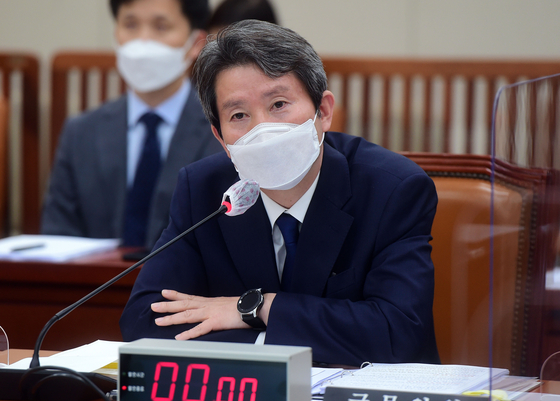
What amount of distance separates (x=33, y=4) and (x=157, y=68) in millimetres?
1686

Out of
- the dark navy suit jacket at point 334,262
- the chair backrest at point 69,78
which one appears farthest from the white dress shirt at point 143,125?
the dark navy suit jacket at point 334,262

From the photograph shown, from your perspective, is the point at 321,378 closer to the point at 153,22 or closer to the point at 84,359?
the point at 84,359

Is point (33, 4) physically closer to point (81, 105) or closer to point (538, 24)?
point (81, 105)

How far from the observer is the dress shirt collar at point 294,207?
4.42 ft

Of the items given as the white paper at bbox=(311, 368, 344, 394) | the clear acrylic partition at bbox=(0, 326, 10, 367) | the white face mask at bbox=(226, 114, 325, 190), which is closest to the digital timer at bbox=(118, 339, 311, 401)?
the white paper at bbox=(311, 368, 344, 394)

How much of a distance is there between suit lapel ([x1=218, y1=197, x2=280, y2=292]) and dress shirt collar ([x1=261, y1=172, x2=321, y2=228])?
1 centimetres

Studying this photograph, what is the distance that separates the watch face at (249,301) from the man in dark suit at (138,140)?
3.62 feet

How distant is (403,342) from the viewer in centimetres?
117

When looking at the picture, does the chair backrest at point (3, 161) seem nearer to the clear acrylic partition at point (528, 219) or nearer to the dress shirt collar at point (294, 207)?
the dress shirt collar at point (294, 207)

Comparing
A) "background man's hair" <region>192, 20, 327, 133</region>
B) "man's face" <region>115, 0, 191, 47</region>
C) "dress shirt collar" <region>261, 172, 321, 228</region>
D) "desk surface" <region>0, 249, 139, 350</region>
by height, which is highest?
"man's face" <region>115, 0, 191, 47</region>

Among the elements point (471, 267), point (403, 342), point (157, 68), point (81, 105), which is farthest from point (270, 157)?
point (81, 105)

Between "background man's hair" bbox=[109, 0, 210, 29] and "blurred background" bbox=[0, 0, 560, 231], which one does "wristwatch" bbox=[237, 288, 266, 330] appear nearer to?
"background man's hair" bbox=[109, 0, 210, 29]

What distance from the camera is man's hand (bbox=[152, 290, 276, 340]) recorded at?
118 centimetres

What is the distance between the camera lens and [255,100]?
4.03ft
